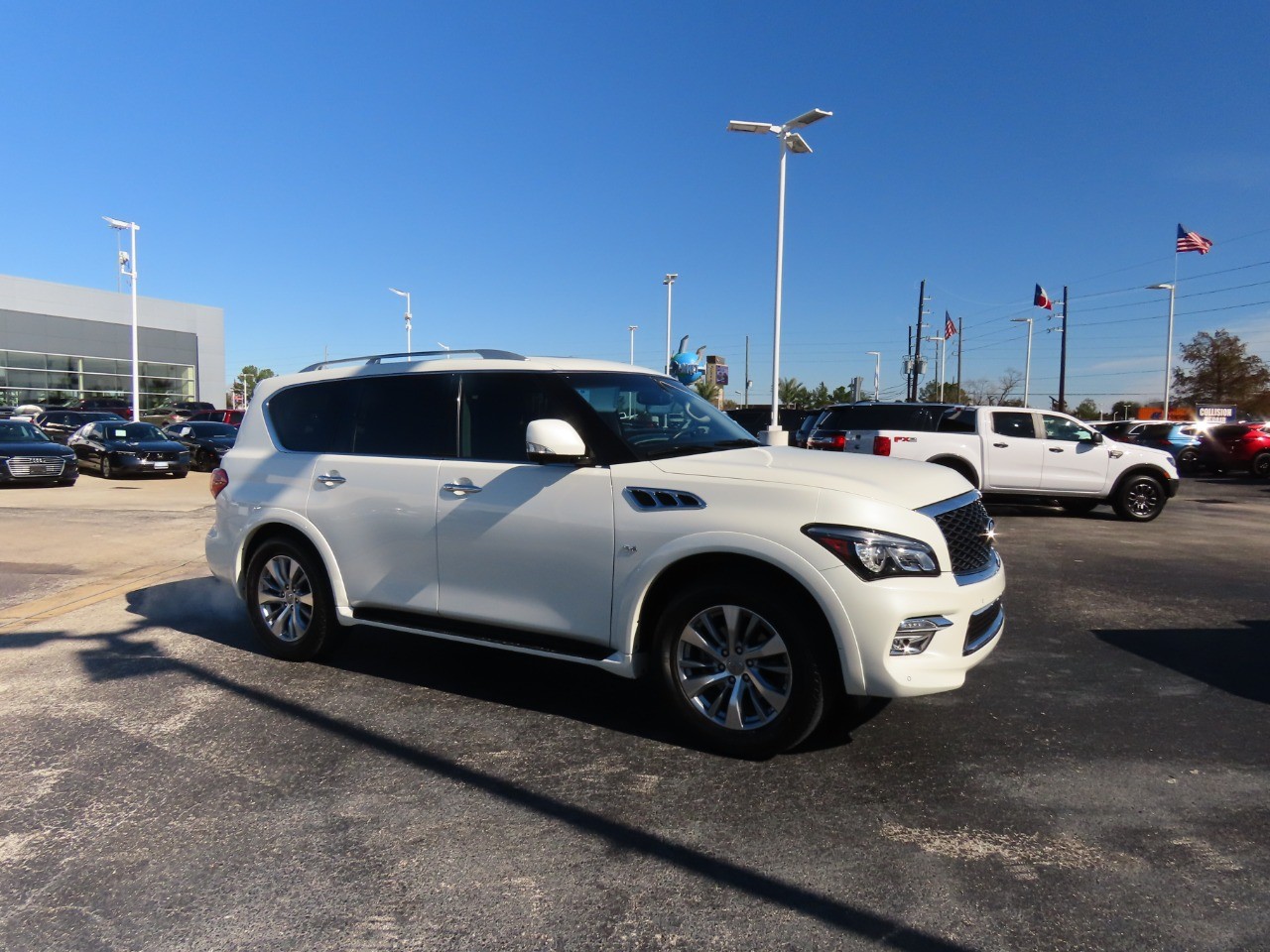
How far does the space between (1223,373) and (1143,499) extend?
5344 cm

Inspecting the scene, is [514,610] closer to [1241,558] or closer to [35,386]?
[1241,558]

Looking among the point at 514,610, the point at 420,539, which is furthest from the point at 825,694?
the point at 420,539

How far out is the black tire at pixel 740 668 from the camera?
3834mm

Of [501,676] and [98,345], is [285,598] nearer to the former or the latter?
[501,676]

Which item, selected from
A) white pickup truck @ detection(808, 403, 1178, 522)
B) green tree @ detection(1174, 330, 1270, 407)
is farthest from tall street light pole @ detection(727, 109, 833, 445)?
green tree @ detection(1174, 330, 1270, 407)

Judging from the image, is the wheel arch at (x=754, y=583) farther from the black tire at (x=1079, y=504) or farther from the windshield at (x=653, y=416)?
the black tire at (x=1079, y=504)

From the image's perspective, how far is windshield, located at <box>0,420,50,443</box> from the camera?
18781 mm

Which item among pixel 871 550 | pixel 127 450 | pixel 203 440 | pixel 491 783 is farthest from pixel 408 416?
pixel 203 440

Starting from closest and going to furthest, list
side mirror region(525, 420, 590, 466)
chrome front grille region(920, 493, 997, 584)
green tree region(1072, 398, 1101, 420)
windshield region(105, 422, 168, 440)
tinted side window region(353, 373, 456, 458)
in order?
chrome front grille region(920, 493, 997, 584) < side mirror region(525, 420, 590, 466) < tinted side window region(353, 373, 456, 458) < windshield region(105, 422, 168, 440) < green tree region(1072, 398, 1101, 420)

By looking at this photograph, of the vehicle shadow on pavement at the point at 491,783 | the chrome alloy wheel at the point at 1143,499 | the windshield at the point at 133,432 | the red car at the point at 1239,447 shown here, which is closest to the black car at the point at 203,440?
the windshield at the point at 133,432

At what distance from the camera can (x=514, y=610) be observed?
4570mm

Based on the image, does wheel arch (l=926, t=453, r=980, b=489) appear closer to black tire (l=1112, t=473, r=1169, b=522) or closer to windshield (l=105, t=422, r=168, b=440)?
black tire (l=1112, t=473, r=1169, b=522)

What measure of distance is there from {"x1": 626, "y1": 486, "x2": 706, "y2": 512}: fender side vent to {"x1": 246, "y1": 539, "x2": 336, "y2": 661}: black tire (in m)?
2.26

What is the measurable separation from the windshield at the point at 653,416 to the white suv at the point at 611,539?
0.02 meters
